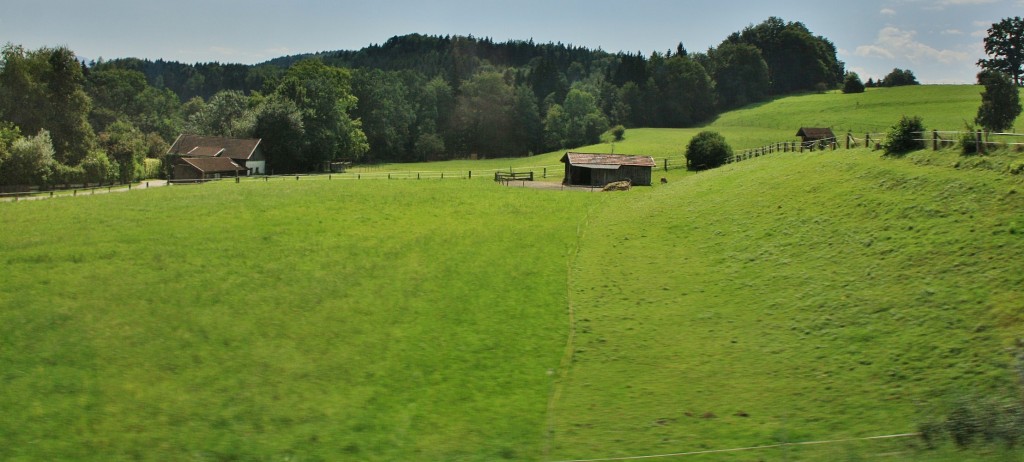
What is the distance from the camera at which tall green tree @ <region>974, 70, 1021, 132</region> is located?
74.8m

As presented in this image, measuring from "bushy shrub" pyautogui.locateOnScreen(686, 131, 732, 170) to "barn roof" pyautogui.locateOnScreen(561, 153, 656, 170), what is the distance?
8703mm

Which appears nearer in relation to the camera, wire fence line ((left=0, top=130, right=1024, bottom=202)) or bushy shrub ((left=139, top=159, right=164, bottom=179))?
wire fence line ((left=0, top=130, right=1024, bottom=202))

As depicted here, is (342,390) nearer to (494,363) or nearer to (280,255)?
(494,363)

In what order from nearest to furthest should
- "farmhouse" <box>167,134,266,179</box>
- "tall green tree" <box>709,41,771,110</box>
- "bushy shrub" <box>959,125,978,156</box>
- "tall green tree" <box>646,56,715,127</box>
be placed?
"bushy shrub" <box>959,125,978,156</box> < "farmhouse" <box>167,134,266,179</box> < "tall green tree" <box>646,56,715,127</box> < "tall green tree" <box>709,41,771,110</box>

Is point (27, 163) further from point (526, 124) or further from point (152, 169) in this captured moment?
point (526, 124)

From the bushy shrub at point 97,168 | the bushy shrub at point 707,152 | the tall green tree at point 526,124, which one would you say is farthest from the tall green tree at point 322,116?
the bushy shrub at point 707,152

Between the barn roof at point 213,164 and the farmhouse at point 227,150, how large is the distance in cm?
155

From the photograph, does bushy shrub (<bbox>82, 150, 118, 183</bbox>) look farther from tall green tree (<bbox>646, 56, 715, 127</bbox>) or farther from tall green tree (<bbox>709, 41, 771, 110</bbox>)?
tall green tree (<bbox>709, 41, 771, 110</bbox>)

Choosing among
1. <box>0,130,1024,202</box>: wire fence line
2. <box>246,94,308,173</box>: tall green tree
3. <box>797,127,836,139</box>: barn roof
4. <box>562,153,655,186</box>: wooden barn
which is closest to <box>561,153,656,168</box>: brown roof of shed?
<box>562,153,655,186</box>: wooden barn

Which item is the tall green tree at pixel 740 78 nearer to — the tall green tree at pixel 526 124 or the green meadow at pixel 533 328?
the tall green tree at pixel 526 124

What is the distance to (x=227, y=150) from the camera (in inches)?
3359

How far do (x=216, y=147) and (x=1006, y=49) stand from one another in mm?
120529

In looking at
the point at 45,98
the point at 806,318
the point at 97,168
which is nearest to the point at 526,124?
the point at 97,168

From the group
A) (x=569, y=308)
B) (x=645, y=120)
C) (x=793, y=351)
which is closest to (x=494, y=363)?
(x=569, y=308)
